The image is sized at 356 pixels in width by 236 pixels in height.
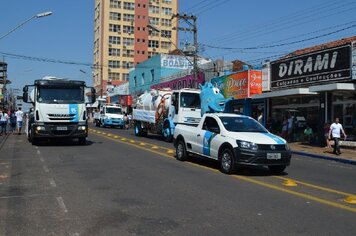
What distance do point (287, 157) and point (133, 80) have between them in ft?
174

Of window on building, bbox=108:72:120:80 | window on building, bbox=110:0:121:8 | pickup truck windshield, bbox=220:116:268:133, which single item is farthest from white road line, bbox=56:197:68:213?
window on building, bbox=110:0:121:8

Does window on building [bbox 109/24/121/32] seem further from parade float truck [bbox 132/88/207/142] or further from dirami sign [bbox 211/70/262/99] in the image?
dirami sign [bbox 211/70/262/99]

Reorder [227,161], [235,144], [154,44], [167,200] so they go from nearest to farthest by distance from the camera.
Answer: [167,200]
[235,144]
[227,161]
[154,44]

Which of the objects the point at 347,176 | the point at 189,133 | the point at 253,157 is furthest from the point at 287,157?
the point at 189,133

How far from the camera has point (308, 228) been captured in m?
6.49

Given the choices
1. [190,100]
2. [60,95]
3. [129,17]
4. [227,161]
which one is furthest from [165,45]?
[227,161]

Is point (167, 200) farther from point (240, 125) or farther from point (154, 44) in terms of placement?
point (154, 44)

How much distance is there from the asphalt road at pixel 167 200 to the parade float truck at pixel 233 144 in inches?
16.5

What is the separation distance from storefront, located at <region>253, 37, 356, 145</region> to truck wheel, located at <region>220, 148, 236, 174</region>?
1073 cm

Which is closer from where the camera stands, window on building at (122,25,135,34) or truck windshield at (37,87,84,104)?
truck windshield at (37,87,84,104)

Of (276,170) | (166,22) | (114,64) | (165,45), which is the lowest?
(276,170)

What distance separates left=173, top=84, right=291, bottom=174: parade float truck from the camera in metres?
11.6

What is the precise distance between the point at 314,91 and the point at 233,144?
1230 centimetres

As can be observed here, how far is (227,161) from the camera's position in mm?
12062
